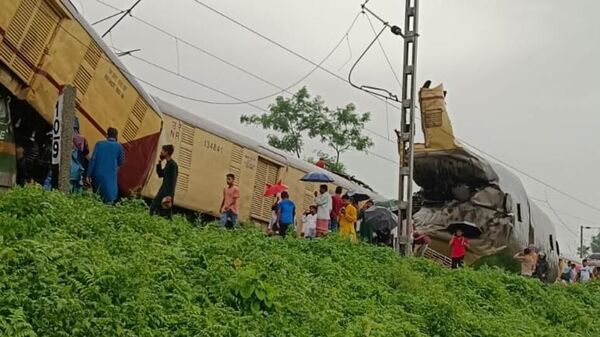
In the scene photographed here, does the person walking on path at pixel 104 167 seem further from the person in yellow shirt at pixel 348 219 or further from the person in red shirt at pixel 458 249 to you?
the person in red shirt at pixel 458 249

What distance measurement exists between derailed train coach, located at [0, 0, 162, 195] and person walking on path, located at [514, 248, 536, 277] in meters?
9.86

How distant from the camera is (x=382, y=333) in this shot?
7.50m

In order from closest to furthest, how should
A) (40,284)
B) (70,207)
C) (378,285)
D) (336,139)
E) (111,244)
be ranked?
(40,284) < (111,244) < (70,207) < (378,285) < (336,139)

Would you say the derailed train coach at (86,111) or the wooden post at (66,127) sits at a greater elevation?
the derailed train coach at (86,111)

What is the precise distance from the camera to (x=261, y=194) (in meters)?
18.2

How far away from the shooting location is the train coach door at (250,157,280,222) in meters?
18.1

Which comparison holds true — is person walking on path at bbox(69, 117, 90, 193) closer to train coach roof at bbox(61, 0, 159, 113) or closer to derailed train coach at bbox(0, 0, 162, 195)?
derailed train coach at bbox(0, 0, 162, 195)

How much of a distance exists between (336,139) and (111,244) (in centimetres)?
3591

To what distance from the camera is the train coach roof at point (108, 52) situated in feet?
39.1

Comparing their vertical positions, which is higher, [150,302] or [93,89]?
[93,89]

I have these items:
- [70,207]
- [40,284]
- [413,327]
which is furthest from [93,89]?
[40,284]

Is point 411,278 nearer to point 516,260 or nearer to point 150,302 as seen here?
point 150,302

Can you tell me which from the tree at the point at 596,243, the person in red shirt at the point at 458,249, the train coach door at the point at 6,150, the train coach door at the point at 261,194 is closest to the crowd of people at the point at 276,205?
the person in red shirt at the point at 458,249

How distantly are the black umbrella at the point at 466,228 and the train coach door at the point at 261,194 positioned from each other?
4372 millimetres
